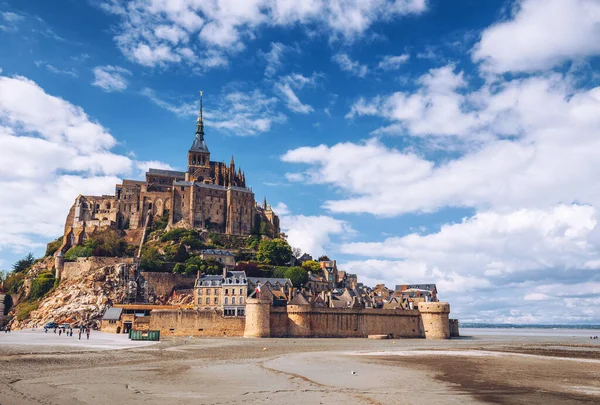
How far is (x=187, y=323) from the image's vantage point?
49969 mm

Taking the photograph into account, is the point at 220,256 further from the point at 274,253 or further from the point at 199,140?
the point at 199,140

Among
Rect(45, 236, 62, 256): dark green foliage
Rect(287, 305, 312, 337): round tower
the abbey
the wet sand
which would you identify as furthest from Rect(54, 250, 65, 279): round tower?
the wet sand

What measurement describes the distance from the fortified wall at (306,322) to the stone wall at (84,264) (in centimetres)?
1692

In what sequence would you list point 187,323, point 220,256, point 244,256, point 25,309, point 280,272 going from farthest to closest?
point 244,256 < point 220,256 < point 280,272 < point 25,309 < point 187,323

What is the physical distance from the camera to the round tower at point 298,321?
5238cm

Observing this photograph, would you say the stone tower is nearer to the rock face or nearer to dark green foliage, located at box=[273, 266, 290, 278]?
dark green foliage, located at box=[273, 266, 290, 278]

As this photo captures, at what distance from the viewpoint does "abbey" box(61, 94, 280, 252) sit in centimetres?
8256

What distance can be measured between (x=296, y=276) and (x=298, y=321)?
54.7ft

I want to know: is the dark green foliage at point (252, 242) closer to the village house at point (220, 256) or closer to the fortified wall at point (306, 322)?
the village house at point (220, 256)

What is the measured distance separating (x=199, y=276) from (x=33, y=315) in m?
18.3

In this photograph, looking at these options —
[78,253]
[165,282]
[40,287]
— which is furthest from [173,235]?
[40,287]

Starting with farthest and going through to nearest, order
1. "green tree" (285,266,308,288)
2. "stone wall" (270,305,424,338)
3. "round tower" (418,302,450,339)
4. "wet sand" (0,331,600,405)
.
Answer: "green tree" (285,266,308,288) < "round tower" (418,302,450,339) < "stone wall" (270,305,424,338) < "wet sand" (0,331,600,405)

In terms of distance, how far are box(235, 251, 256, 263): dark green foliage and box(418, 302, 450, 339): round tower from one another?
2628cm

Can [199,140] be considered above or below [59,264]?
above
